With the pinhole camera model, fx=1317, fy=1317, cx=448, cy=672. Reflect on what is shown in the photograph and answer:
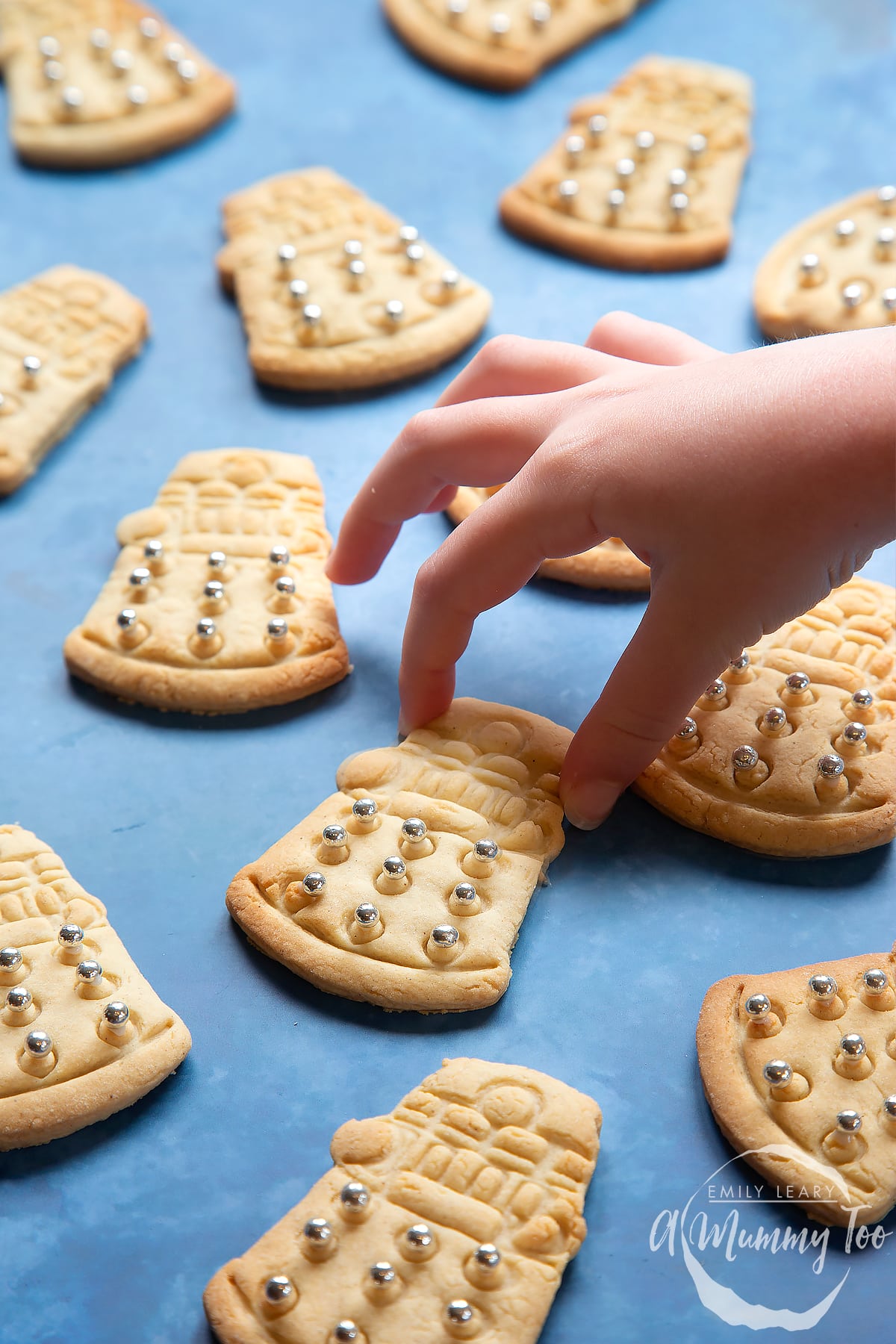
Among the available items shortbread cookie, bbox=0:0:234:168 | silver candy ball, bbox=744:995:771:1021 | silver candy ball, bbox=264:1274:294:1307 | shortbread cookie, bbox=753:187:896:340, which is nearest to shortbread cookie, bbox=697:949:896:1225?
silver candy ball, bbox=744:995:771:1021

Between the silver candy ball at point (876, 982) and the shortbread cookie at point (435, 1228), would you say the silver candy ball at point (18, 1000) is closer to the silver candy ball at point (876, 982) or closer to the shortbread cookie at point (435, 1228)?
the shortbread cookie at point (435, 1228)

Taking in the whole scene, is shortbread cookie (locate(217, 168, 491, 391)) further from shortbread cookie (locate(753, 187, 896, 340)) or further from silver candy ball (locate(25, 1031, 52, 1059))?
silver candy ball (locate(25, 1031, 52, 1059))

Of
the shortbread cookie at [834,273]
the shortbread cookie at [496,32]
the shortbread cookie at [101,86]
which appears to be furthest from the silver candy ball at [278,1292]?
the shortbread cookie at [496,32]

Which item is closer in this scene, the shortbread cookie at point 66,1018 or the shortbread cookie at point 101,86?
the shortbread cookie at point 66,1018

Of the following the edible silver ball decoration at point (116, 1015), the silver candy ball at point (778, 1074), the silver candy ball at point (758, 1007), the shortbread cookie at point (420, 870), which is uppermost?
the silver candy ball at point (758, 1007)

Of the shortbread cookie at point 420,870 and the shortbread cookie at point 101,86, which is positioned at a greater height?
the shortbread cookie at point 101,86

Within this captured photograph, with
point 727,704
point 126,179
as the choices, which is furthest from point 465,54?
point 727,704

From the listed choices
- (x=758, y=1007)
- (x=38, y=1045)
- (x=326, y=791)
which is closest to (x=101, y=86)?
(x=326, y=791)
